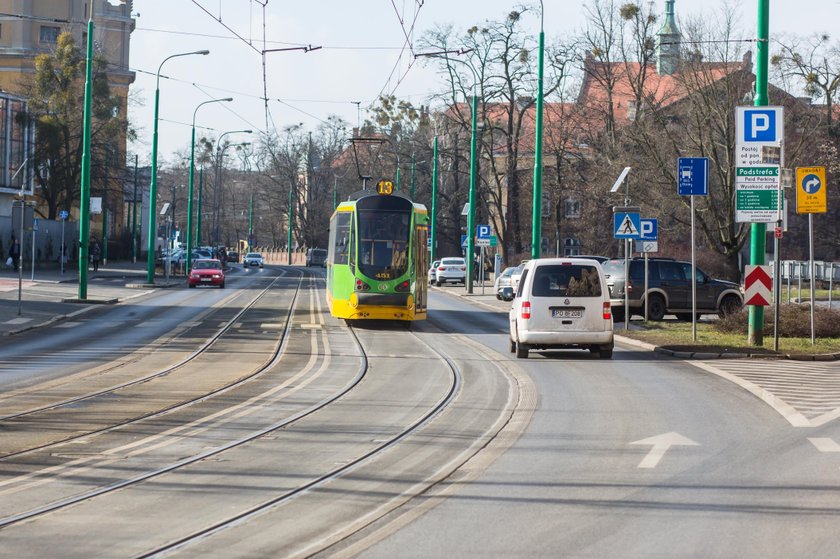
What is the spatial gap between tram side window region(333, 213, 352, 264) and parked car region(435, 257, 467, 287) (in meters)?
38.4

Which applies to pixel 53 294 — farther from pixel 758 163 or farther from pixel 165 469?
pixel 165 469

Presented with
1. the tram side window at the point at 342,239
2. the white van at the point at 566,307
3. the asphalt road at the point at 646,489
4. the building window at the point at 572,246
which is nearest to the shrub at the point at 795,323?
the white van at the point at 566,307

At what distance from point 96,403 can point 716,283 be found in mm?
24089

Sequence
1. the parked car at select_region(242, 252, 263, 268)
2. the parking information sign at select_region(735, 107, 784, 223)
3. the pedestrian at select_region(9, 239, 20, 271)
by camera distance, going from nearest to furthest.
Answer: the parking information sign at select_region(735, 107, 784, 223) → the pedestrian at select_region(9, 239, 20, 271) → the parked car at select_region(242, 252, 263, 268)

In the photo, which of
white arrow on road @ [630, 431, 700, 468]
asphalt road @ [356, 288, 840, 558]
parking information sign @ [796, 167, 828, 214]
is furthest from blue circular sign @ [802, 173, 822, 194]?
white arrow on road @ [630, 431, 700, 468]

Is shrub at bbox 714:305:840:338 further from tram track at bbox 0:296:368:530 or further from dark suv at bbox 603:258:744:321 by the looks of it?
tram track at bbox 0:296:368:530

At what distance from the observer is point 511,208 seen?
7588 cm

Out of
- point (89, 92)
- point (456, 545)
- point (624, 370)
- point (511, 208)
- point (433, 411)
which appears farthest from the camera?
point (511, 208)

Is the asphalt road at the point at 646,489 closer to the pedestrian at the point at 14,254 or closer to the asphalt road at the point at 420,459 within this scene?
the asphalt road at the point at 420,459

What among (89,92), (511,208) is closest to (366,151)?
(511,208)

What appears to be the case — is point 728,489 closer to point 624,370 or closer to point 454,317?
point 624,370

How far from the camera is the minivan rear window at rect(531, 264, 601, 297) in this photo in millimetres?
21297

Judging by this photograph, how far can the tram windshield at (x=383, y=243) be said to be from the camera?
29484mm

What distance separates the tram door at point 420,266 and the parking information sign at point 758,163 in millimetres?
9344
